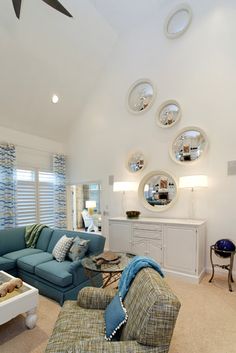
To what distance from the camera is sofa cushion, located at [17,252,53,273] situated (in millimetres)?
3268

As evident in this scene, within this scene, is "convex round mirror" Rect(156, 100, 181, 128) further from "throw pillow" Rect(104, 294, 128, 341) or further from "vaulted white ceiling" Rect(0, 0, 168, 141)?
"throw pillow" Rect(104, 294, 128, 341)

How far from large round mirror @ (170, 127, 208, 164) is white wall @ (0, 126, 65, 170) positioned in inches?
140

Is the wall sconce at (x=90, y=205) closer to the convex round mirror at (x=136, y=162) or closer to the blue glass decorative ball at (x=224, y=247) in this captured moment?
the convex round mirror at (x=136, y=162)

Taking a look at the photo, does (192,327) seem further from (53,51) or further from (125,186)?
(53,51)

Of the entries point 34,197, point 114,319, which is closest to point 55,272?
point 114,319

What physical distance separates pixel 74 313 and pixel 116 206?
11.5 feet

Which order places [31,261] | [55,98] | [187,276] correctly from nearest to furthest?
[31,261] < [187,276] < [55,98]

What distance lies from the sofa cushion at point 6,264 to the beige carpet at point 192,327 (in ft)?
2.82

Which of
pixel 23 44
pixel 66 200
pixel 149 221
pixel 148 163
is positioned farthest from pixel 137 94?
pixel 66 200

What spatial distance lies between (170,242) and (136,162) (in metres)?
1.98

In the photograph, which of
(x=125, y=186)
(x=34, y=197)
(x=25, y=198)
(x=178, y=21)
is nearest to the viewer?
(x=178, y=21)

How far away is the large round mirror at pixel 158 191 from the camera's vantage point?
445 centimetres

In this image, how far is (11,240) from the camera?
4078 mm

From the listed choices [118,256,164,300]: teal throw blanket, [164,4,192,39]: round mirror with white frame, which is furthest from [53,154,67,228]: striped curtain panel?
[118,256,164,300]: teal throw blanket
